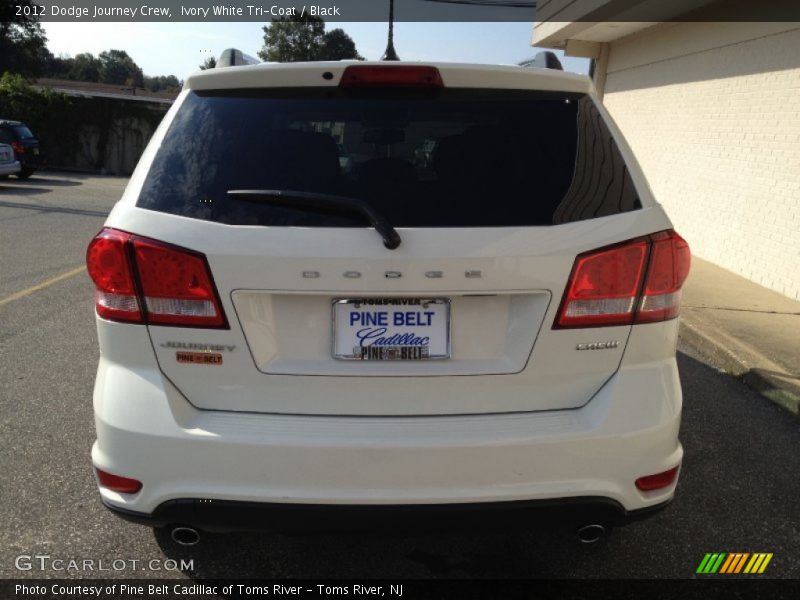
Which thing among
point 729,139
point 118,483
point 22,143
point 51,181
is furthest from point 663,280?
point 51,181

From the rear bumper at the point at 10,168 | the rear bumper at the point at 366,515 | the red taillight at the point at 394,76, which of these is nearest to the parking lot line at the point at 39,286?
the rear bumper at the point at 366,515

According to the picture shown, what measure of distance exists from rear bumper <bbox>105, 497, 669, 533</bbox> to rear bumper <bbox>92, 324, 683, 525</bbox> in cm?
1

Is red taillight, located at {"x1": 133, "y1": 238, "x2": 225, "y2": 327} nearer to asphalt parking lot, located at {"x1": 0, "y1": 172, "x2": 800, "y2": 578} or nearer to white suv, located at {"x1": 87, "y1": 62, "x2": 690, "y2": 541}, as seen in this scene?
white suv, located at {"x1": 87, "y1": 62, "x2": 690, "y2": 541}

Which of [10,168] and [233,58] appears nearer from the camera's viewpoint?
[233,58]

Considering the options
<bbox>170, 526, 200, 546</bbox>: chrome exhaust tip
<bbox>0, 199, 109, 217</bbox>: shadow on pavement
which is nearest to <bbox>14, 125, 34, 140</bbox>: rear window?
<bbox>0, 199, 109, 217</bbox>: shadow on pavement

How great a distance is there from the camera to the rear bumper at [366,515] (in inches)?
76.0

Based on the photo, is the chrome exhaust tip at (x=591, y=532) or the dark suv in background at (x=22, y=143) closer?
the chrome exhaust tip at (x=591, y=532)

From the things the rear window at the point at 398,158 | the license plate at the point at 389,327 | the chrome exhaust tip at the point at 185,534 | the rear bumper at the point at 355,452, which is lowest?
the chrome exhaust tip at the point at 185,534

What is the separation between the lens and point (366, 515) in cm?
194

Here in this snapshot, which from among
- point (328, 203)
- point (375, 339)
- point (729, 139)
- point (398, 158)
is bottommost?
point (375, 339)

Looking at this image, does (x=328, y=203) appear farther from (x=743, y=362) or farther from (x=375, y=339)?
(x=743, y=362)

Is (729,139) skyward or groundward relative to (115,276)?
skyward

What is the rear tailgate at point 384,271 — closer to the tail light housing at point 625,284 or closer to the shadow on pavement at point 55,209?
the tail light housing at point 625,284

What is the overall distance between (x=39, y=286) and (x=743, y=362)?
6558 millimetres
